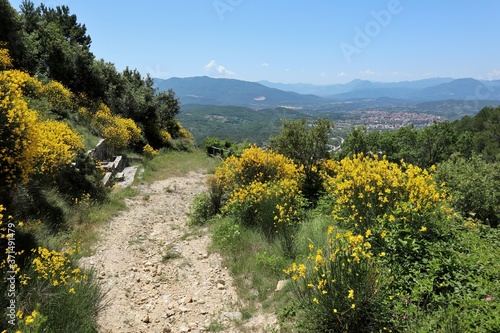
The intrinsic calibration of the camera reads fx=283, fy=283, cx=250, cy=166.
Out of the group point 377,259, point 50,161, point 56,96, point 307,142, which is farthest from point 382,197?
point 56,96

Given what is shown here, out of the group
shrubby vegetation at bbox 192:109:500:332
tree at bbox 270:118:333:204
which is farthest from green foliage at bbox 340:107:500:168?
shrubby vegetation at bbox 192:109:500:332

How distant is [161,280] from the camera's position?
17.1 ft

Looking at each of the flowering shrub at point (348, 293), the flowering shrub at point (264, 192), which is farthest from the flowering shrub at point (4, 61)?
the flowering shrub at point (348, 293)

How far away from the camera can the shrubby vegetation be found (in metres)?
2.95

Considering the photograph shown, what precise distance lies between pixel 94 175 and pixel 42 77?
336 inches

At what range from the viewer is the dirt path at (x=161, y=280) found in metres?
3.99

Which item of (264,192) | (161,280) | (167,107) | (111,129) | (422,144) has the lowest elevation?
(422,144)

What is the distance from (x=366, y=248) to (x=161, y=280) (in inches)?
150

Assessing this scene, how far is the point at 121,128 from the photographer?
603 inches

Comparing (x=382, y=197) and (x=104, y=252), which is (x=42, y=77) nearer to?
(x=104, y=252)

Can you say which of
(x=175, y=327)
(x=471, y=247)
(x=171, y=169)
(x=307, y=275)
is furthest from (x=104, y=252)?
(x=171, y=169)

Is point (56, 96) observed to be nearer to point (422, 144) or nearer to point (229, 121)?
point (422, 144)

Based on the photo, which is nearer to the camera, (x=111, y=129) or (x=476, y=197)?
(x=476, y=197)

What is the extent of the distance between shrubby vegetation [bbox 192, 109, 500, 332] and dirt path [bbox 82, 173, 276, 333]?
40 centimetres
